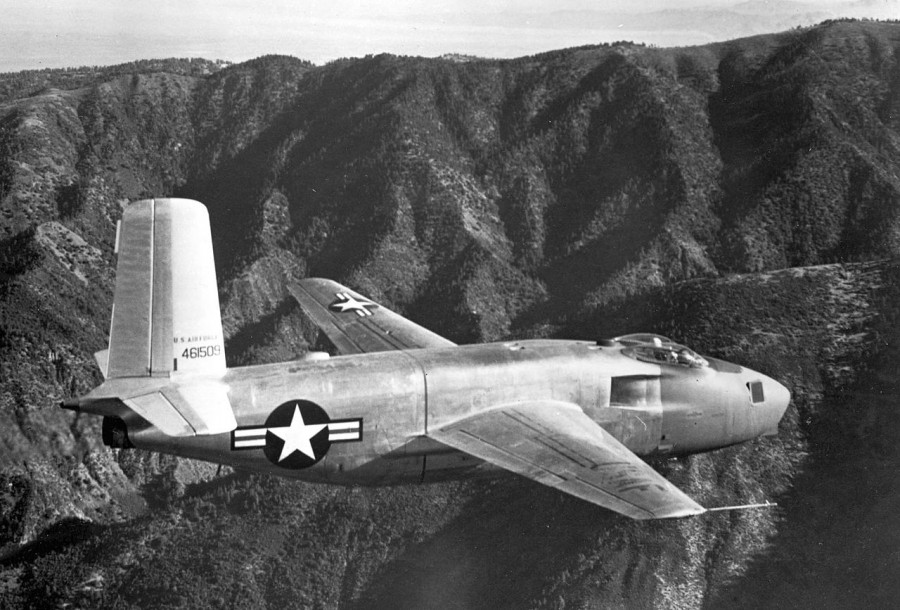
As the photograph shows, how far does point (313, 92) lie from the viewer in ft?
439

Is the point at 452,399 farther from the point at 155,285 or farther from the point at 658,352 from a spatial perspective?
the point at 155,285

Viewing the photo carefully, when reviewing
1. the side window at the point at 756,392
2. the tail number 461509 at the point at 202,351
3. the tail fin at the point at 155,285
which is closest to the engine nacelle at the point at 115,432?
the tail fin at the point at 155,285

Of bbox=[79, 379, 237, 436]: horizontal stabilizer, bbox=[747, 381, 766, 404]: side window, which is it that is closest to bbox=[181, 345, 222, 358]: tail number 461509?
bbox=[79, 379, 237, 436]: horizontal stabilizer

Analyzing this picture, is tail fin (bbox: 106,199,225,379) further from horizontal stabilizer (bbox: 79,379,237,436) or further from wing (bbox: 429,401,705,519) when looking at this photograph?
wing (bbox: 429,401,705,519)

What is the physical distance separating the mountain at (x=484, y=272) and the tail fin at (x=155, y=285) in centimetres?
412

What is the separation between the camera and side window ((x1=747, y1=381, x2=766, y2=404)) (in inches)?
1323

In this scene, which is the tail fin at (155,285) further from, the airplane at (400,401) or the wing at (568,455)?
the wing at (568,455)

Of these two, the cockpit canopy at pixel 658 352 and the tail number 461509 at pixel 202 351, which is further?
the cockpit canopy at pixel 658 352

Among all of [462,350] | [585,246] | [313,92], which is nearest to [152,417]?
[462,350]

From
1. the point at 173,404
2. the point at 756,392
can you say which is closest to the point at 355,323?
the point at 173,404

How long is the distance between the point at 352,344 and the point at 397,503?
29.7m

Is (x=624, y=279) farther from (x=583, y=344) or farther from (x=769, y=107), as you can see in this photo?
(x=583, y=344)

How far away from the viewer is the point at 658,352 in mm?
32562

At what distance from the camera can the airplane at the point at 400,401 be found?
1009 inches
